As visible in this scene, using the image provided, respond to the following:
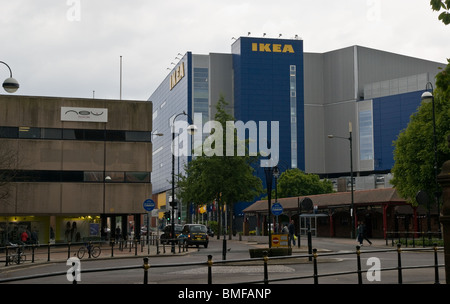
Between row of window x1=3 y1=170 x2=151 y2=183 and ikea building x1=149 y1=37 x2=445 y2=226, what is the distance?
3264 inches

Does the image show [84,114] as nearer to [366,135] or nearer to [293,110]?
[366,135]

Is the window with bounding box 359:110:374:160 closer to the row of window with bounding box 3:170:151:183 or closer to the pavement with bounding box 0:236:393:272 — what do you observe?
the row of window with bounding box 3:170:151:183

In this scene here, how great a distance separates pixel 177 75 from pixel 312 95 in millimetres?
34120

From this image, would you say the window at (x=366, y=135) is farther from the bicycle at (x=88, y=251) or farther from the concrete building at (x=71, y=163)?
the bicycle at (x=88, y=251)

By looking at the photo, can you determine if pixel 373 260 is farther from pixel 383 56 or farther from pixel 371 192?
pixel 383 56

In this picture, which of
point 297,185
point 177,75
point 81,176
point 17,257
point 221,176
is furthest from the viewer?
point 177,75

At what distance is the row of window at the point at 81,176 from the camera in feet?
161

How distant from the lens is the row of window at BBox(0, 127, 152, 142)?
4875 centimetres

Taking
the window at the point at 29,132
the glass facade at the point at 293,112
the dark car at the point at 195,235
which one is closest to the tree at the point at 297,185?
the glass facade at the point at 293,112

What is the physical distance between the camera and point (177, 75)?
509ft

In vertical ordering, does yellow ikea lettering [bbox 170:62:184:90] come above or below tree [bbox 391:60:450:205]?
above

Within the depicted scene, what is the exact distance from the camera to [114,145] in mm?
50969

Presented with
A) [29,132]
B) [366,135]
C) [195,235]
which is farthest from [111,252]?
[366,135]

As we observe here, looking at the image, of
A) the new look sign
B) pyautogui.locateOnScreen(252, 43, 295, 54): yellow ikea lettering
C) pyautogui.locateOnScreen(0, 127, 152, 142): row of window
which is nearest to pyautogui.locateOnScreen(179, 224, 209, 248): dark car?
pyautogui.locateOnScreen(0, 127, 152, 142): row of window
